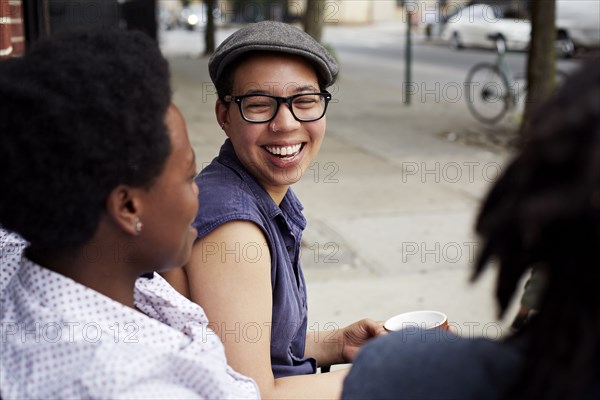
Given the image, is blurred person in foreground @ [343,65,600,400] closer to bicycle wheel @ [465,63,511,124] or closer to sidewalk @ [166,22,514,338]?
sidewalk @ [166,22,514,338]

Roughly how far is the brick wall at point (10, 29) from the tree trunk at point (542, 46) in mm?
5618

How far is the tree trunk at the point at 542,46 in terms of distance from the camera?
842 centimetres

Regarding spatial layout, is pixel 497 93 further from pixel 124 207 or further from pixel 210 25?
pixel 210 25

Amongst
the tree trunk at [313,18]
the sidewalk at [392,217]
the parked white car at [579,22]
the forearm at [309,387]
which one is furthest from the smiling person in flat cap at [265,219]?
the parked white car at [579,22]

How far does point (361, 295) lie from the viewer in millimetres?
4547

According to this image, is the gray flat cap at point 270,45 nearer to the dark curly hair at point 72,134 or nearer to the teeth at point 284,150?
the teeth at point 284,150

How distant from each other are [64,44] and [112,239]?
1.13 feet

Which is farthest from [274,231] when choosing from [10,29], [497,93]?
[497,93]

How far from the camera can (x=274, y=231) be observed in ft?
6.54

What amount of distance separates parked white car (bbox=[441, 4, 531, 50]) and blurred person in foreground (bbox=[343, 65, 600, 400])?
18910 mm

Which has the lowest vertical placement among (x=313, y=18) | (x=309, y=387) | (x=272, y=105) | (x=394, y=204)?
(x=394, y=204)

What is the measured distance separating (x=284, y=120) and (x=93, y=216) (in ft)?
3.13

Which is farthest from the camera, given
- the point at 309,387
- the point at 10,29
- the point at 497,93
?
the point at 497,93

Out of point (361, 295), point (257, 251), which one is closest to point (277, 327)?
point (257, 251)
